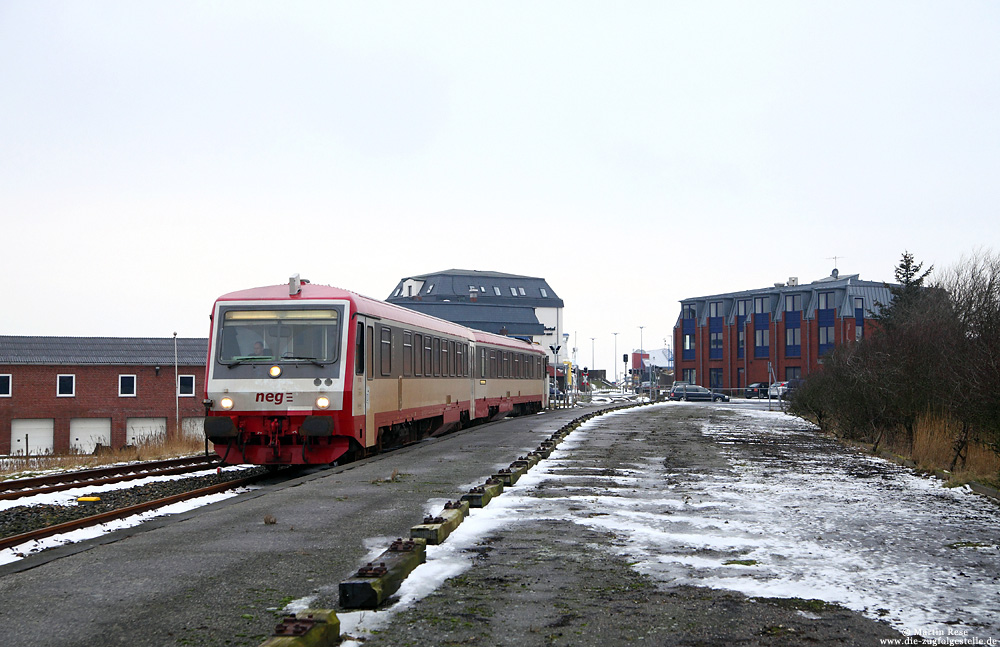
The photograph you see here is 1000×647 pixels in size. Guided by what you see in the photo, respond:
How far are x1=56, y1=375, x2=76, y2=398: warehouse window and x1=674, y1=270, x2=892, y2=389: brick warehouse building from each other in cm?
5426

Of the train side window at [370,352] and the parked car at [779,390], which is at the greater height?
the train side window at [370,352]

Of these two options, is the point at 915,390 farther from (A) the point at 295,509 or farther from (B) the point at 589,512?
(A) the point at 295,509

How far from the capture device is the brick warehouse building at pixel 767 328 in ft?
270

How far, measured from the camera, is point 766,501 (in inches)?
412

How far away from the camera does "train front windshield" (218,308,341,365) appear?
15625 mm

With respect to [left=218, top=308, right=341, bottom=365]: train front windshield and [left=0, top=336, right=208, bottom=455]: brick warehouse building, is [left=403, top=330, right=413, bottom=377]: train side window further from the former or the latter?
[left=0, top=336, right=208, bottom=455]: brick warehouse building

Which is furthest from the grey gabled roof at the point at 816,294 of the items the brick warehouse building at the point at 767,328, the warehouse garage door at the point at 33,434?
the warehouse garage door at the point at 33,434

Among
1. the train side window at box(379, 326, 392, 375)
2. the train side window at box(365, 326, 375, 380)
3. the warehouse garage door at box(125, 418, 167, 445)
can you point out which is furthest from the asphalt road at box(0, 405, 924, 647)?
the warehouse garage door at box(125, 418, 167, 445)

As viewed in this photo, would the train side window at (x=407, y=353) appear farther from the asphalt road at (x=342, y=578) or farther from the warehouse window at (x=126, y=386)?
the warehouse window at (x=126, y=386)

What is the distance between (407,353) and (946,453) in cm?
1035

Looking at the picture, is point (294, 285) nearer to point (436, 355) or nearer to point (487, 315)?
point (436, 355)

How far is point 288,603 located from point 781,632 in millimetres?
2901

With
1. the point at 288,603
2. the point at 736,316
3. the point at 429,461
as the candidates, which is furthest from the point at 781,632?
the point at 736,316

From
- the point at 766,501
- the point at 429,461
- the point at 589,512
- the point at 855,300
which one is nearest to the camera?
the point at 589,512
